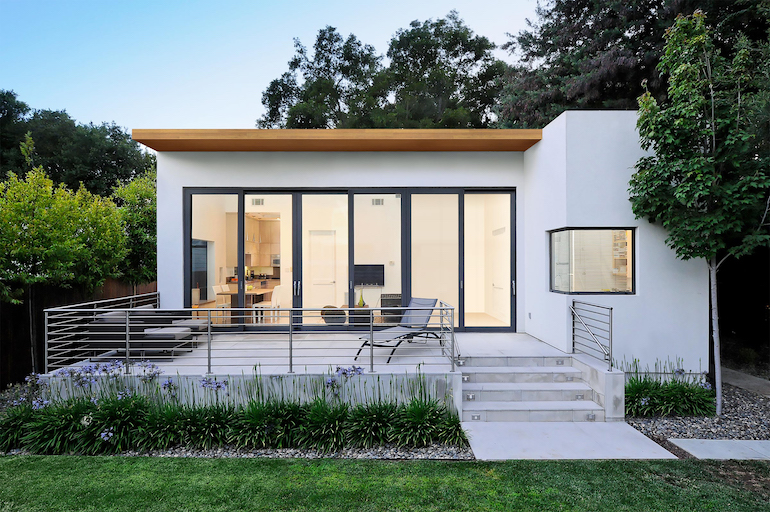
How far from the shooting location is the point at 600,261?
645cm

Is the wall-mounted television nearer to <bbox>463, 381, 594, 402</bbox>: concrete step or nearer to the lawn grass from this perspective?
<bbox>463, 381, 594, 402</bbox>: concrete step

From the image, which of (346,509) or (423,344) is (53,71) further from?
(346,509)

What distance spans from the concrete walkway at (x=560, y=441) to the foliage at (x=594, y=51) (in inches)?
341

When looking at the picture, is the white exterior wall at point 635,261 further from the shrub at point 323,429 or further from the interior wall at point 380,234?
the shrub at point 323,429

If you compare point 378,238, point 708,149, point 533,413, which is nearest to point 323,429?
point 533,413

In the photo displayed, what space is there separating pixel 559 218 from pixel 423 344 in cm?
282

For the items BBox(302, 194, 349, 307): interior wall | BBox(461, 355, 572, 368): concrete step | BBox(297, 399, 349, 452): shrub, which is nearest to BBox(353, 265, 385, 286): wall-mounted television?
BBox(302, 194, 349, 307): interior wall

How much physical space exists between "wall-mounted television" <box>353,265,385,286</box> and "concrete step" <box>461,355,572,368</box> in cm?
260

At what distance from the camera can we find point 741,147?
509 cm

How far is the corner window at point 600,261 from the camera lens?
6.39 metres

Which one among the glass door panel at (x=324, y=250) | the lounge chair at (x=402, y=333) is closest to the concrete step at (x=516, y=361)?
the lounge chair at (x=402, y=333)

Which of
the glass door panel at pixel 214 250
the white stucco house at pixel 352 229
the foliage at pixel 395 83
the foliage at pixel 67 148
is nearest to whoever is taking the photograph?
the white stucco house at pixel 352 229

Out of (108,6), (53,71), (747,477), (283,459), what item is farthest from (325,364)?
(53,71)

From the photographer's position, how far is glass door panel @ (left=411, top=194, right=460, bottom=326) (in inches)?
319
